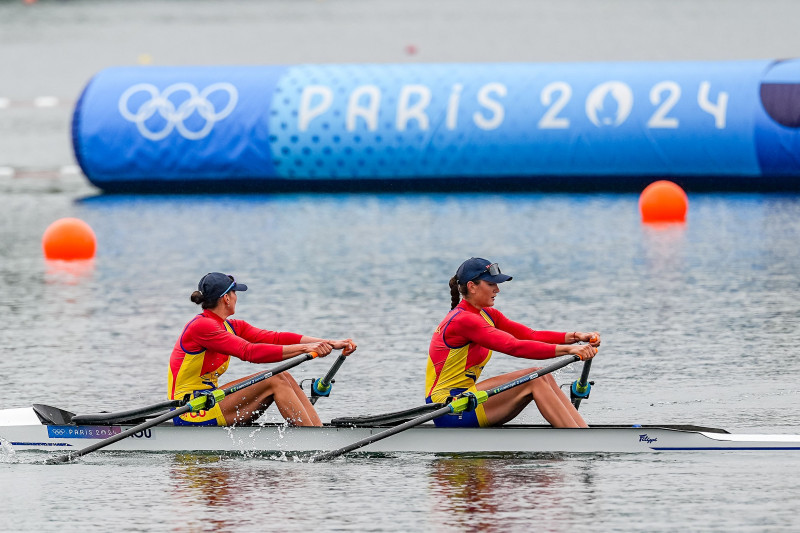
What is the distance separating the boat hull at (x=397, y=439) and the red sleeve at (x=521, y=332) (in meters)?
0.87

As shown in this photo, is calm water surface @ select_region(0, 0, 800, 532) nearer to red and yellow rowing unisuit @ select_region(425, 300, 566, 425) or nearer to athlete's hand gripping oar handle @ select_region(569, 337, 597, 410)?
athlete's hand gripping oar handle @ select_region(569, 337, 597, 410)

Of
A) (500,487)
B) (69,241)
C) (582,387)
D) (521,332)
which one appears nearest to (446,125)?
(69,241)

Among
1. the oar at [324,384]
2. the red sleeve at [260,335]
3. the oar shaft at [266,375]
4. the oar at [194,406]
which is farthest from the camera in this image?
the oar at [324,384]

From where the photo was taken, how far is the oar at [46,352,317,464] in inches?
445

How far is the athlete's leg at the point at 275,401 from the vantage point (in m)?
11.6

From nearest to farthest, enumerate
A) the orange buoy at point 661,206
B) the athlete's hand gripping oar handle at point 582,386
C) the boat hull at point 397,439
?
the boat hull at point 397,439
the athlete's hand gripping oar handle at point 582,386
the orange buoy at point 661,206

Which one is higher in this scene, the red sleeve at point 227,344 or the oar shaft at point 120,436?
the red sleeve at point 227,344

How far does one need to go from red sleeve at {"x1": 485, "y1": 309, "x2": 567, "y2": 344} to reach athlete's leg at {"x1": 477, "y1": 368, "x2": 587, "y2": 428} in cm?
45

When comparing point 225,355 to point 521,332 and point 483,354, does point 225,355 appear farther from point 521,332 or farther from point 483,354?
point 521,332

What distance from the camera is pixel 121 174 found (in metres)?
28.3

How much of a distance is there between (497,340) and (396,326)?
5.40 meters

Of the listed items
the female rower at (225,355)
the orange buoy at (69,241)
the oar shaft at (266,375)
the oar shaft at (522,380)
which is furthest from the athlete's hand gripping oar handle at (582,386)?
the orange buoy at (69,241)

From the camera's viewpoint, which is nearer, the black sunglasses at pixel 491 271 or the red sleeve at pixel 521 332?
the black sunglasses at pixel 491 271

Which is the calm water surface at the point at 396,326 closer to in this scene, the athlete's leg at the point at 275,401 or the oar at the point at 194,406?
the oar at the point at 194,406
